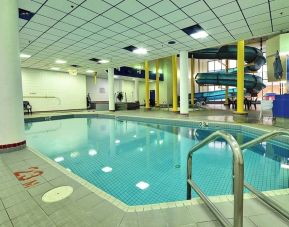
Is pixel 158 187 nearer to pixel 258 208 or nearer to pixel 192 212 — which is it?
pixel 192 212

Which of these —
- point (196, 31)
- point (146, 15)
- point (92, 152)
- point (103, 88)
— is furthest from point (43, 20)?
point (103, 88)

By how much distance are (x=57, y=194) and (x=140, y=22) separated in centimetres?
493

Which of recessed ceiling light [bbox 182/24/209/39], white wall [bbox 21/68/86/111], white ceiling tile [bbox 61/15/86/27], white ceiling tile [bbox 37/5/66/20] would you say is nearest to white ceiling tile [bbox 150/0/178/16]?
recessed ceiling light [bbox 182/24/209/39]

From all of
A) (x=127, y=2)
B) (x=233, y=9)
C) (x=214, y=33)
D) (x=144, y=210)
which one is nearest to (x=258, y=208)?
(x=144, y=210)

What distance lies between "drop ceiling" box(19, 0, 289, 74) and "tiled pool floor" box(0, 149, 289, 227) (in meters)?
4.06

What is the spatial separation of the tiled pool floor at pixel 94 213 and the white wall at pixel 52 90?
1271cm

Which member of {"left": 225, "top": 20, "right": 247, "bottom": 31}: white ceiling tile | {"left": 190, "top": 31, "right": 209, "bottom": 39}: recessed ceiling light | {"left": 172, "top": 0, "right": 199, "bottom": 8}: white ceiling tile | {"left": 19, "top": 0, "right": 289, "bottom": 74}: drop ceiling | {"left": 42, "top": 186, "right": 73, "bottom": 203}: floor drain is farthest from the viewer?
{"left": 190, "top": 31, "right": 209, "bottom": 39}: recessed ceiling light

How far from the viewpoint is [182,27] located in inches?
227

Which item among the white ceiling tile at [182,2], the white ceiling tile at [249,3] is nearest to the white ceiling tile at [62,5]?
the white ceiling tile at [182,2]

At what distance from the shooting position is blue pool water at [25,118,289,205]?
2.48 metres

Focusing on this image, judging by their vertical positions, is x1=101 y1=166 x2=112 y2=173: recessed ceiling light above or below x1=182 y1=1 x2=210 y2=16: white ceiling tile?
below

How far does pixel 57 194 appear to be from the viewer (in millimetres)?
1871

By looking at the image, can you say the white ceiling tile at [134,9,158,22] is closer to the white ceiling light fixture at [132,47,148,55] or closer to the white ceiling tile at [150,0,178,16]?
the white ceiling tile at [150,0,178,16]

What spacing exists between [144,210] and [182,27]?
5.59m
